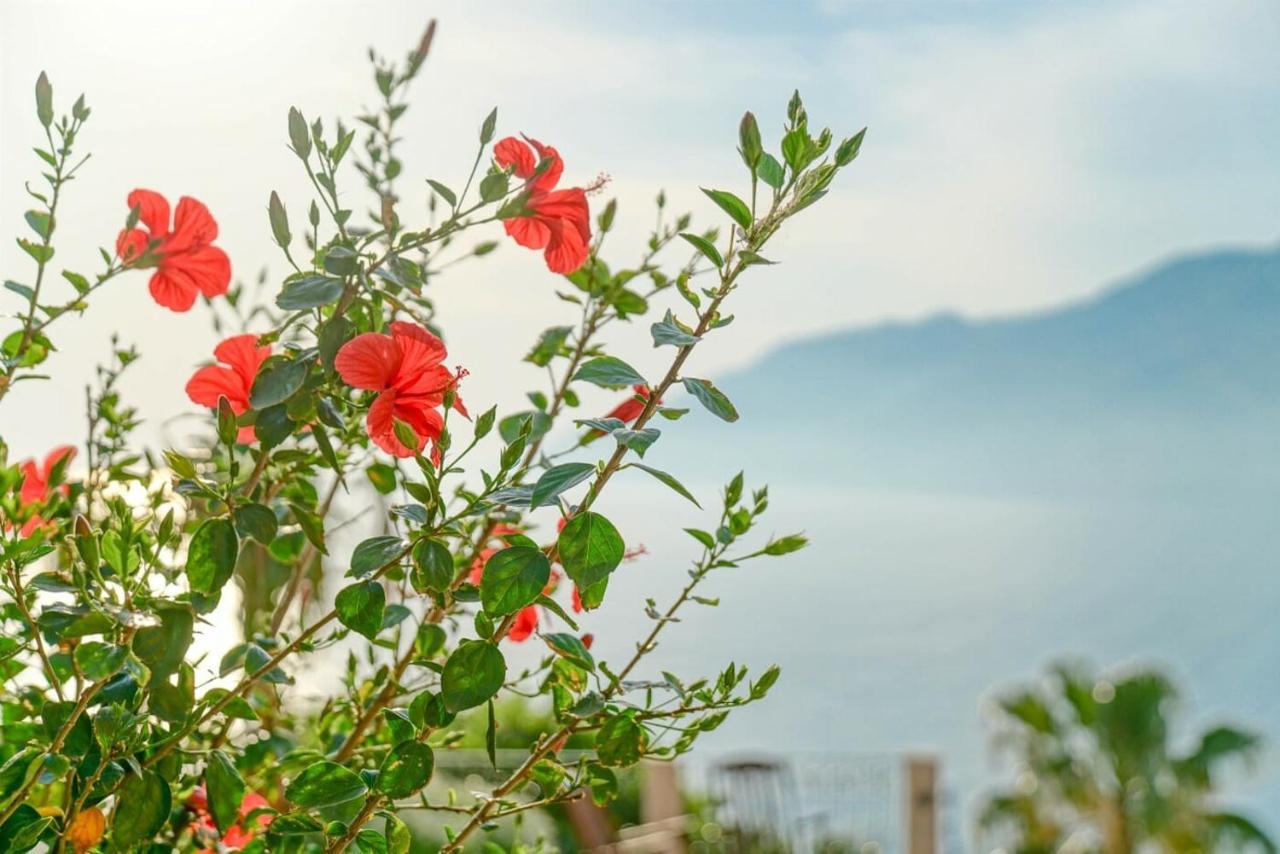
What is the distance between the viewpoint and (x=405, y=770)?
49cm

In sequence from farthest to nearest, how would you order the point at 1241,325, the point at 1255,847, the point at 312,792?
the point at 1241,325 → the point at 1255,847 → the point at 312,792

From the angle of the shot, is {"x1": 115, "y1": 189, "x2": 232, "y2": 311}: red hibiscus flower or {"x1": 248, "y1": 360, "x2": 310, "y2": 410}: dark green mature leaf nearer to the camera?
{"x1": 248, "y1": 360, "x2": 310, "y2": 410}: dark green mature leaf

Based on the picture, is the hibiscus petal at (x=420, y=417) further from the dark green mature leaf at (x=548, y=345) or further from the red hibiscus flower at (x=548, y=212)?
the dark green mature leaf at (x=548, y=345)

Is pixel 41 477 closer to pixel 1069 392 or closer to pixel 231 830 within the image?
pixel 231 830

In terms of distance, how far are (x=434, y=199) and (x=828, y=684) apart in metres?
44.1

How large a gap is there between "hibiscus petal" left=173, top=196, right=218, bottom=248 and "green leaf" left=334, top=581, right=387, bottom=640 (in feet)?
0.86

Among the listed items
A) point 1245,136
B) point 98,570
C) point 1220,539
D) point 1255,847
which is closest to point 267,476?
point 98,570

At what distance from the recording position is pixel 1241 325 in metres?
46.2

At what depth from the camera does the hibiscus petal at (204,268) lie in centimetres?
67

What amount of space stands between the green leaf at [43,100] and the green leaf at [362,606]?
0.29 meters

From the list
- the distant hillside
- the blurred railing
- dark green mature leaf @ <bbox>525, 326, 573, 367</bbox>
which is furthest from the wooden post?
the distant hillside

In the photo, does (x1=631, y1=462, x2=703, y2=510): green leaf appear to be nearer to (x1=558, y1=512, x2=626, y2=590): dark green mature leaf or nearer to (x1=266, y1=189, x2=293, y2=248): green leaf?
(x1=558, y1=512, x2=626, y2=590): dark green mature leaf

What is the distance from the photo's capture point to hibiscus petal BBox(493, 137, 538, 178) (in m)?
0.55

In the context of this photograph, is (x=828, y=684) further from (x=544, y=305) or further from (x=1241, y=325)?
(x=544, y=305)
